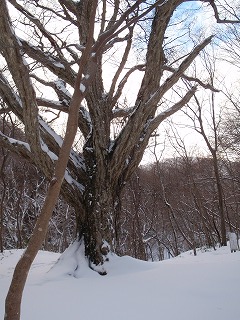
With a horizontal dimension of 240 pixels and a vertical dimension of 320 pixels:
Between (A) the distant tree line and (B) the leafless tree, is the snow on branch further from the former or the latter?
(A) the distant tree line

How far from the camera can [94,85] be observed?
5.38m

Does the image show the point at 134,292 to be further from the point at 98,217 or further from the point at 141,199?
the point at 141,199

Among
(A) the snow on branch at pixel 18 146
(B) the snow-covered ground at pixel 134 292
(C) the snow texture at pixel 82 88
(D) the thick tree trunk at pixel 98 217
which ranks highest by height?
(A) the snow on branch at pixel 18 146

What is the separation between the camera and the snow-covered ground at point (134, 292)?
8.45 feet

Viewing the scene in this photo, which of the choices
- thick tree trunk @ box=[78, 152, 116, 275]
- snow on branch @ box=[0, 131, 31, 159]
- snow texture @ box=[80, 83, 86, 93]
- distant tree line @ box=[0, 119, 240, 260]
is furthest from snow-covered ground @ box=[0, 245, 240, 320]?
distant tree line @ box=[0, 119, 240, 260]

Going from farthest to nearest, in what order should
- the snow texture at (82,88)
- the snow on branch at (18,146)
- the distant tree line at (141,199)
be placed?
the distant tree line at (141,199) < the snow on branch at (18,146) < the snow texture at (82,88)

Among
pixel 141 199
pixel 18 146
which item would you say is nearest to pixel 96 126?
pixel 18 146

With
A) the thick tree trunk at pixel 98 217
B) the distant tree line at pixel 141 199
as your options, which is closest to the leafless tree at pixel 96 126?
the thick tree trunk at pixel 98 217

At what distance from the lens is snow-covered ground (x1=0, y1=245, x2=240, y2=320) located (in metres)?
2.58

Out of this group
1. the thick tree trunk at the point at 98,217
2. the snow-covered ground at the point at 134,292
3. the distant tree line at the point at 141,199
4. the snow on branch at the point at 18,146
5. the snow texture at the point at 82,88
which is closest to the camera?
the snow texture at the point at 82,88

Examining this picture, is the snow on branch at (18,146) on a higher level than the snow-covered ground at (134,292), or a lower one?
higher

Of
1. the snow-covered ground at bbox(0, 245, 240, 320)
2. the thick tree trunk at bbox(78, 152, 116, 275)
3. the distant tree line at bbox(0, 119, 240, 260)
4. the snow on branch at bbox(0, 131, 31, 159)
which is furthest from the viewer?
the distant tree line at bbox(0, 119, 240, 260)

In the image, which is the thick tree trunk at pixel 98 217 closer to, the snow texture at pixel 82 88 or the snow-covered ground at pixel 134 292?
the snow-covered ground at pixel 134 292

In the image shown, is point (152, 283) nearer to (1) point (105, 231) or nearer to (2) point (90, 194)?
(1) point (105, 231)
